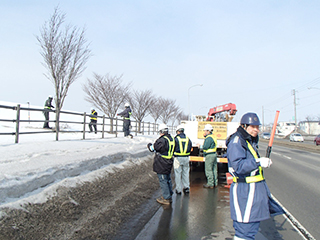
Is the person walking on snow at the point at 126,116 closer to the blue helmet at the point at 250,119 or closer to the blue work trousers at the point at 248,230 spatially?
the blue helmet at the point at 250,119

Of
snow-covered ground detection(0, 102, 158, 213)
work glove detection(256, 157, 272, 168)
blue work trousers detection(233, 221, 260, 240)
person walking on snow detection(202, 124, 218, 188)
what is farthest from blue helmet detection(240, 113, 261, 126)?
person walking on snow detection(202, 124, 218, 188)

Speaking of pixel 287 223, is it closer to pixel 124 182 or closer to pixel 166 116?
pixel 124 182

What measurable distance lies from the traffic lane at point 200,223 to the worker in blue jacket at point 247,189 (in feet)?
4.58

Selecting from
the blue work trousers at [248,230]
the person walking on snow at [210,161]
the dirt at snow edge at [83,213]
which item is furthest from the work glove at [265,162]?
the person walking on snow at [210,161]

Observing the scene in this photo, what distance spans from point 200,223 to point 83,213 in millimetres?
2154

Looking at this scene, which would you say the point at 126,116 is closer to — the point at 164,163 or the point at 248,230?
the point at 164,163

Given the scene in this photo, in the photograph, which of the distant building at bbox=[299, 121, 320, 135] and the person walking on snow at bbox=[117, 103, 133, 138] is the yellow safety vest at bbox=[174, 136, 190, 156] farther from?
the distant building at bbox=[299, 121, 320, 135]

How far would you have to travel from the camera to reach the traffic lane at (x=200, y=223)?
14.3 feet

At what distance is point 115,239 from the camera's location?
4105mm

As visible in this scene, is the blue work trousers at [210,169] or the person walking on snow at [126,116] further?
the person walking on snow at [126,116]

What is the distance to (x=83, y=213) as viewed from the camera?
4809mm

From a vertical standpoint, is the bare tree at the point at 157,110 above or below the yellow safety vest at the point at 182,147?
above

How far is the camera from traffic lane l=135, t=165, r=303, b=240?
14.3 ft

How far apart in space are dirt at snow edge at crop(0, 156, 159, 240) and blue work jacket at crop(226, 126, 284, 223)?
7.08ft
